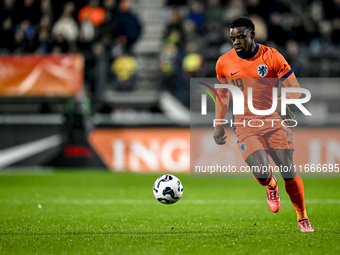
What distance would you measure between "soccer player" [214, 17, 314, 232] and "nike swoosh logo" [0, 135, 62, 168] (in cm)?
868

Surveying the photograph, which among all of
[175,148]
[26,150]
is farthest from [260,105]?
[26,150]

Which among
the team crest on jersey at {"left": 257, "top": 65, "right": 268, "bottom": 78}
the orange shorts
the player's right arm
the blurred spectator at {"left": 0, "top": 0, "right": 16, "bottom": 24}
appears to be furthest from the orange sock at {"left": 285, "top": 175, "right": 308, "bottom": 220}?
the blurred spectator at {"left": 0, "top": 0, "right": 16, "bottom": 24}

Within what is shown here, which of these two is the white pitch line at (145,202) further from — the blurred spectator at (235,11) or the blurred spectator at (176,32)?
the blurred spectator at (235,11)

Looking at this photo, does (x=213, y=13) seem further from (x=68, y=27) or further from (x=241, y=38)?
(x=241, y=38)

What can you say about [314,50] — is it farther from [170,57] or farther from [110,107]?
[110,107]

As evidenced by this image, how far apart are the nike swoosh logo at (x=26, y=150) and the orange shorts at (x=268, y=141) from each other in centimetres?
891

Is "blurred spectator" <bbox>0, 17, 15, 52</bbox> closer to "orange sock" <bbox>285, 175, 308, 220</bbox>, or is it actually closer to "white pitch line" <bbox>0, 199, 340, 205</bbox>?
"white pitch line" <bbox>0, 199, 340, 205</bbox>

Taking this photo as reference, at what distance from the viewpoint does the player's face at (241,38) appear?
6059mm

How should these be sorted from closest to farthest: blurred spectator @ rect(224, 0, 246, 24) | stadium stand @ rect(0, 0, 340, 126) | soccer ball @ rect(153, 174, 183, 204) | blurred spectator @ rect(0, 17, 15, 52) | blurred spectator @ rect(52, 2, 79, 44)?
soccer ball @ rect(153, 174, 183, 204) < stadium stand @ rect(0, 0, 340, 126) < blurred spectator @ rect(0, 17, 15, 52) < blurred spectator @ rect(224, 0, 246, 24) < blurred spectator @ rect(52, 2, 79, 44)

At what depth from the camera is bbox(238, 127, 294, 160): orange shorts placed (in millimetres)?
6080

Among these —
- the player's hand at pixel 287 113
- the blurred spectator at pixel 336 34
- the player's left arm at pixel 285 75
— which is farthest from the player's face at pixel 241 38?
the blurred spectator at pixel 336 34

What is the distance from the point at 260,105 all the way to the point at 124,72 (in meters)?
8.95

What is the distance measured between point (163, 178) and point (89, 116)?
7901 millimetres

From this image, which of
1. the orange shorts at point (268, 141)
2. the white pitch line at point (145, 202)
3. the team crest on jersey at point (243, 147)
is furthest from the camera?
the white pitch line at point (145, 202)
